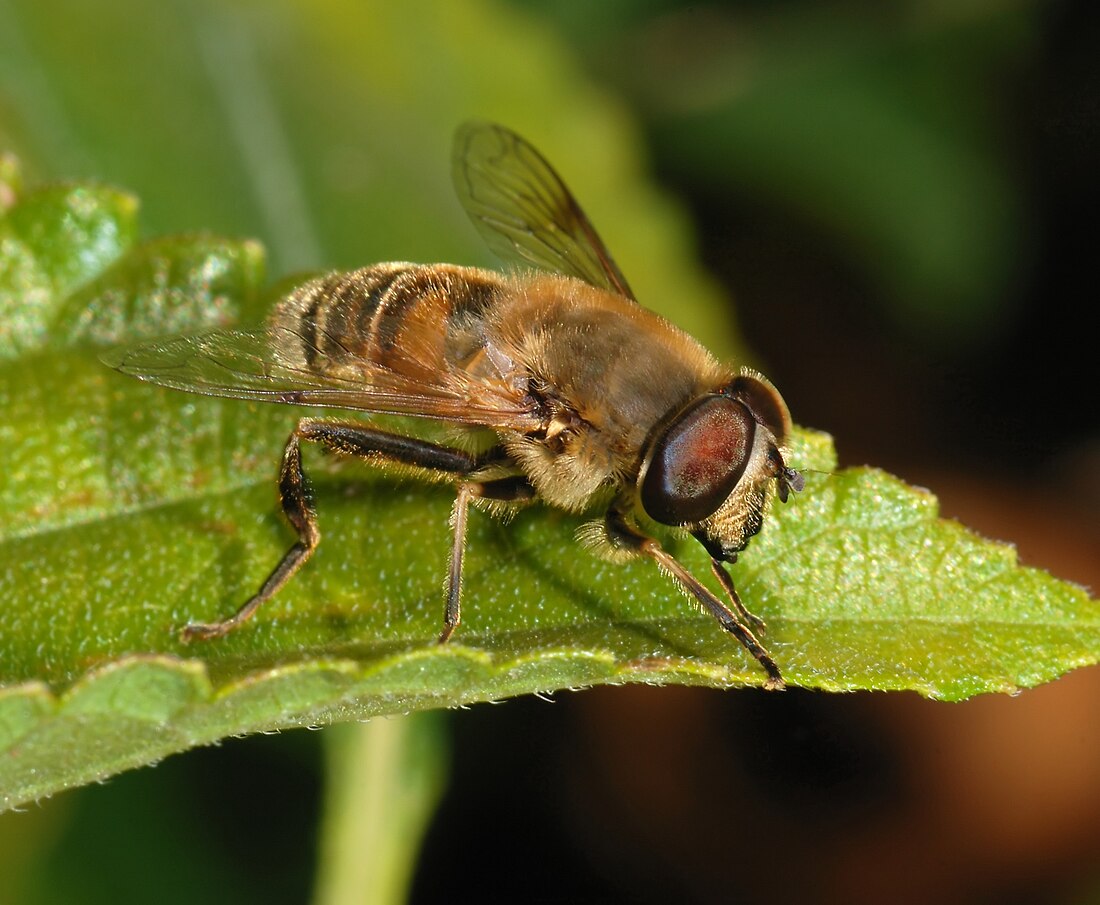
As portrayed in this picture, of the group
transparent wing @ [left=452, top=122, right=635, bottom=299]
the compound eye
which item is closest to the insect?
the compound eye

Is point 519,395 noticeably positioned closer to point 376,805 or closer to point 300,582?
point 300,582

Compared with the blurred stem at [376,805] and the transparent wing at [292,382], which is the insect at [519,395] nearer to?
the transparent wing at [292,382]

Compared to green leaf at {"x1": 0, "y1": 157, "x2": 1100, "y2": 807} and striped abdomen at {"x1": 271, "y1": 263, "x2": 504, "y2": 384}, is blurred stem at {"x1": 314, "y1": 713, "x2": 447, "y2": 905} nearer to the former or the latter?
green leaf at {"x1": 0, "y1": 157, "x2": 1100, "y2": 807}

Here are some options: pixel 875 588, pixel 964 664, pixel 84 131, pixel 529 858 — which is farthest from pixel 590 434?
pixel 84 131

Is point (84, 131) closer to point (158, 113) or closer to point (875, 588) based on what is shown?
point (158, 113)

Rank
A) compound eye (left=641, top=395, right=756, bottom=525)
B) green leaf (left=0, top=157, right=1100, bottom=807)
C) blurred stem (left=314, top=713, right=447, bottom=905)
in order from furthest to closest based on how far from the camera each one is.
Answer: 1. blurred stem (left=314, top=713, right=447, bottom=905)
2. compound eye (left=641, top=395, right=756, bottom=525)
3. green leaf (left=0, top=157, right=1100, bottom=807)

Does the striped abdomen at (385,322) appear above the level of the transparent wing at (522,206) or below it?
below

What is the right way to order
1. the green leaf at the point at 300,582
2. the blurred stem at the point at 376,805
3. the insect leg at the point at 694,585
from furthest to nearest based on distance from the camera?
the blurred stem at the point at 376,805, the insect leg at the point at 694,585, the green leaf at the point at 300,582

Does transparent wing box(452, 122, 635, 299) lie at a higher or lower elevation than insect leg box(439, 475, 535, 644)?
higher

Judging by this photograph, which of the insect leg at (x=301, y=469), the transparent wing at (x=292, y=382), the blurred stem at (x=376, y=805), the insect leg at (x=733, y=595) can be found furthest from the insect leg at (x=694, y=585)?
the blurred stem at (x=376, y=805)
